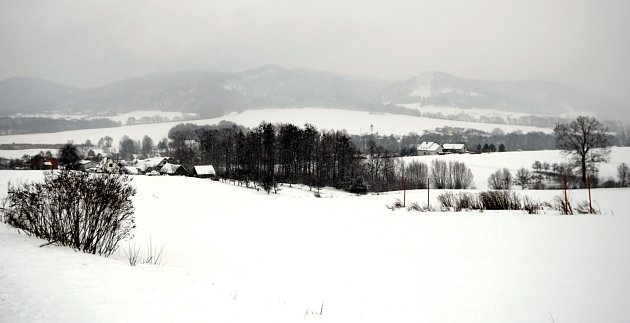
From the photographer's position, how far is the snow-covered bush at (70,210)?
886 centimetres

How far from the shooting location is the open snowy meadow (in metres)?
5.32

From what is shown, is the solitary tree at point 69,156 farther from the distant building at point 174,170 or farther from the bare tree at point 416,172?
the bare tree at point 416,172

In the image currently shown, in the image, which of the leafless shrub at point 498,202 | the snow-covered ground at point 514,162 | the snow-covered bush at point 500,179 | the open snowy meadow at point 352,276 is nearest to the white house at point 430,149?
the snow-covered ground at point 514,162

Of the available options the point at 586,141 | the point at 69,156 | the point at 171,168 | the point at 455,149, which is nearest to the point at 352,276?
the point at 586,141

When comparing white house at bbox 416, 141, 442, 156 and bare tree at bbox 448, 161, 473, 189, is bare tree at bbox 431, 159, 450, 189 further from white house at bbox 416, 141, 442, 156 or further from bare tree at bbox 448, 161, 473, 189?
white house at bbox 416, 141, 442, 156

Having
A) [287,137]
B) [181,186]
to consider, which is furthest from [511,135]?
Answer: [181,186]

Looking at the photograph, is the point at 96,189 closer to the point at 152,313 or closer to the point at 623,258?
the point at 152,313

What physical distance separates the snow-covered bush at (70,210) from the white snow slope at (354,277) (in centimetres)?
54

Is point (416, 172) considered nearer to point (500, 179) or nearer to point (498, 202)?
point (500, 179)

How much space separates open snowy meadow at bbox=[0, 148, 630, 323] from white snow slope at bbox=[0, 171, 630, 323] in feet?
0.10

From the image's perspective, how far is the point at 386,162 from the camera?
77.2m

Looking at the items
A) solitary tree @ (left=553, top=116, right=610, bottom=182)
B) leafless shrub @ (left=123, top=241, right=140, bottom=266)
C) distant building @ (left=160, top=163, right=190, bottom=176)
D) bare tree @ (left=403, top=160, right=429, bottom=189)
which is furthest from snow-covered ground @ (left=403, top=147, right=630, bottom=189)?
leafless shrub @ (left=123, top=241, right=140, bottom=266)

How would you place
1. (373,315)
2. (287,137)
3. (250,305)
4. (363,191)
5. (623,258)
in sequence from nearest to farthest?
1. (250,305)
2. (373,315)
3. (623,258)
4. (363,191)
5. (287,137)

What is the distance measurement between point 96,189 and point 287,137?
65.8m
